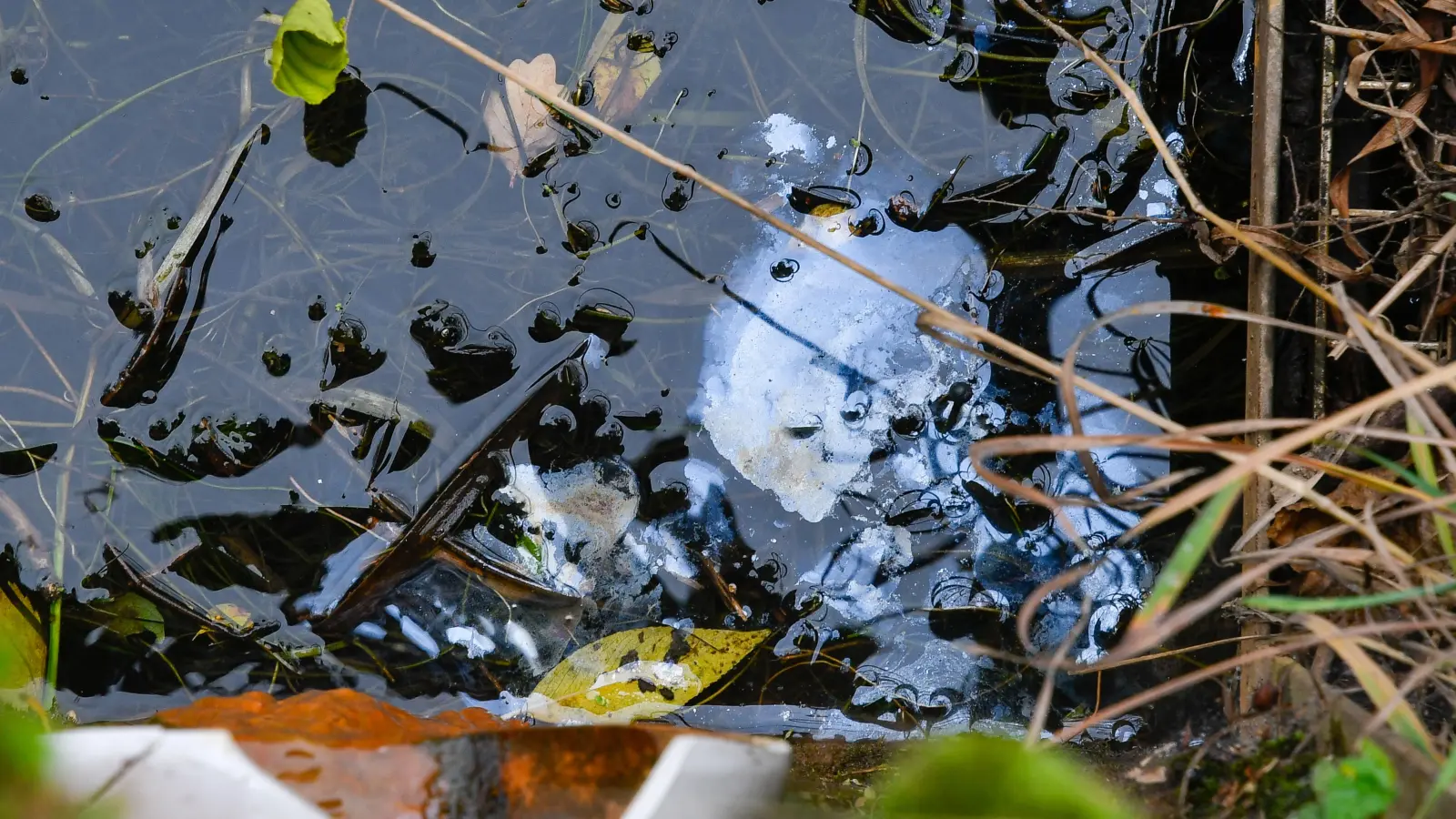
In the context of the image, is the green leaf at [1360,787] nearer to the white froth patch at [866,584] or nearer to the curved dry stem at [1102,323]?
the curved dry stem at [1102,323]

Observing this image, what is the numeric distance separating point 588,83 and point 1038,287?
118cm

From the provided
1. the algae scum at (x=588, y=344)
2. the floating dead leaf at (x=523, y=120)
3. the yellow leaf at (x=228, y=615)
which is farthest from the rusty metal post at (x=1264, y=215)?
the yellow leaf at (x=228, y=615)

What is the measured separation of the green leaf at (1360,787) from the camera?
46.9 inches

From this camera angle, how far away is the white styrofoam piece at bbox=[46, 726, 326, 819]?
1.29 metres

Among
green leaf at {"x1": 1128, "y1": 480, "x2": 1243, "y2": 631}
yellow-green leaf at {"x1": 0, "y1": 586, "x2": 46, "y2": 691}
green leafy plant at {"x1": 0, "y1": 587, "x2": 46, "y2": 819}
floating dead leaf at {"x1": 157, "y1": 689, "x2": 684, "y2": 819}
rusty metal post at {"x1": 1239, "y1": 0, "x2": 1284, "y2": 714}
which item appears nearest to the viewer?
green leaf at {"x1": 1128, "y1": 480, "x2": 1243, "y2": 631}

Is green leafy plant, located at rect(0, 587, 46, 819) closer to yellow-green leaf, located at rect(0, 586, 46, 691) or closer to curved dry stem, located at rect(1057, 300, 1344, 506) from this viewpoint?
yellow-green leaf, located at rect(0, 586, 46, 691)

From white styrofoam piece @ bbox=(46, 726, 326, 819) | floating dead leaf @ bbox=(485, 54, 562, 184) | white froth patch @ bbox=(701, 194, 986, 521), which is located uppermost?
floating dead leaf @ bbox=(485, 54, 562, 184)

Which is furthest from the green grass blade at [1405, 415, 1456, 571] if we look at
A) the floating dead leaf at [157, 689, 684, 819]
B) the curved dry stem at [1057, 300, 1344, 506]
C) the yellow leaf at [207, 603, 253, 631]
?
the yellow leaf at [207, 603, 253, 631]

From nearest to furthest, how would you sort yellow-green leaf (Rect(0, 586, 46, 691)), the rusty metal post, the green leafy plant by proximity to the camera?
the green leafy plant, the rusty metal post, yellow-green leaf (Rect(0, 586, 46, 691))

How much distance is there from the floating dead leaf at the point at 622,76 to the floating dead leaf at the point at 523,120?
0.11 meters

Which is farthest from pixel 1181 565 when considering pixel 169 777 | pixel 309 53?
pixel 309 53

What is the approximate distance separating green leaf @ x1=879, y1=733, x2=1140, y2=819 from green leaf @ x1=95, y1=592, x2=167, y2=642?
1.79m

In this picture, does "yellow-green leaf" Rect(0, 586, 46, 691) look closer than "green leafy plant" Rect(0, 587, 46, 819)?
No

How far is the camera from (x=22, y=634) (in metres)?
2.03
